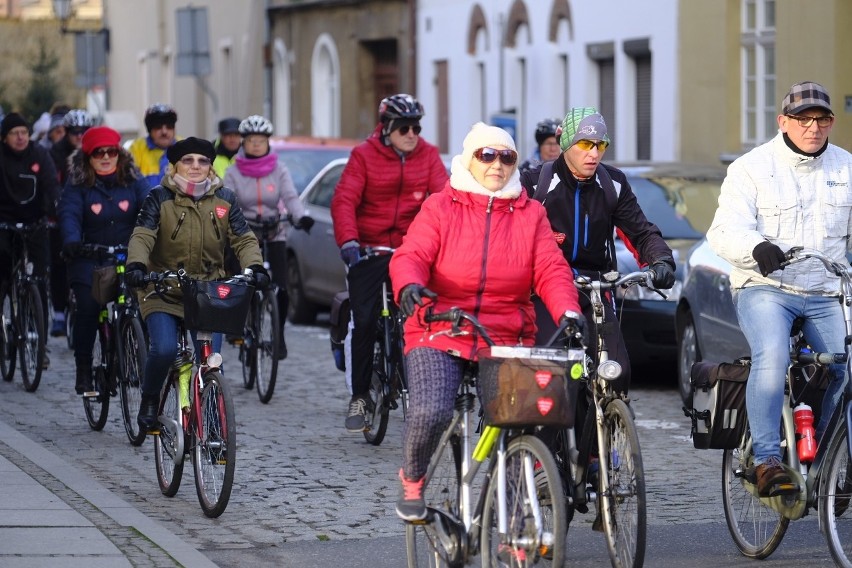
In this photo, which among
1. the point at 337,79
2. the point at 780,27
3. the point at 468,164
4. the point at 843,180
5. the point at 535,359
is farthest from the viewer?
the point at 337,79

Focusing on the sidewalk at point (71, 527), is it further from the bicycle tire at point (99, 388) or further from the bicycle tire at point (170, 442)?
the bicycle tire at point (99, 388)

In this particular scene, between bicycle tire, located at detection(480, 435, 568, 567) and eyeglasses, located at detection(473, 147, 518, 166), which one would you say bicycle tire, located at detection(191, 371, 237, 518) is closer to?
eyeglasses, located at detection(473, 147, 518, 166)

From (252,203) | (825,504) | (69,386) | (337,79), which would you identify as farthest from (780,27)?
(337,79)

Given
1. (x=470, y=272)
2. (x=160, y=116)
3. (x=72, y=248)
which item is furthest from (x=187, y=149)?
(x=160, y=116)

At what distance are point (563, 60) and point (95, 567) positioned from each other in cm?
2101

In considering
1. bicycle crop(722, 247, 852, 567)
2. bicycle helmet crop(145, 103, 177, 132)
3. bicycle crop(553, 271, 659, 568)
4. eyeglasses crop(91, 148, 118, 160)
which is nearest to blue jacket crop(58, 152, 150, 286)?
eyeglasses crop(91, 148, 118, 160)

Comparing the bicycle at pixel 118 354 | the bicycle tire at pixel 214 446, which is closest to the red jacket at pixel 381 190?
the bicycle at pixel 118 354

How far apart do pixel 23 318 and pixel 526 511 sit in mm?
7708

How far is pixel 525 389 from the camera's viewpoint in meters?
6.20

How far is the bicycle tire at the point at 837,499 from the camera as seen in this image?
→ 277 inches

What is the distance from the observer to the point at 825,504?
23.2 ft

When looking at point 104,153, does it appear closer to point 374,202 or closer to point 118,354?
point 118,354

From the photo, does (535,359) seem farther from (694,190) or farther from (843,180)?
(694,190)

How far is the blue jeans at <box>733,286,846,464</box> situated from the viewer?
24.1ft
